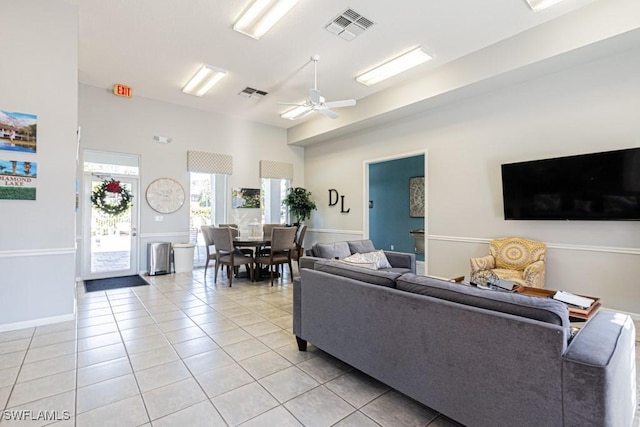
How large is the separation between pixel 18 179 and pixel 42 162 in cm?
28

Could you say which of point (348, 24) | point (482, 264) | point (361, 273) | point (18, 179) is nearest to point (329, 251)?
point (361, 273)

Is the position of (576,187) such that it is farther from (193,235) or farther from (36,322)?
(193,235)

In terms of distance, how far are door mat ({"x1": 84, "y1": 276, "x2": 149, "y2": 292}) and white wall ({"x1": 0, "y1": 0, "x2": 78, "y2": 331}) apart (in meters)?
1.65

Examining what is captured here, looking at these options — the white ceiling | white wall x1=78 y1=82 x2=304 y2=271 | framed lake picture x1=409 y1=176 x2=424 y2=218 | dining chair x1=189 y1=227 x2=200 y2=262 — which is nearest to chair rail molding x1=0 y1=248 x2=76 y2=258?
white wall x1=78 y1=82 x2=304 y2=271

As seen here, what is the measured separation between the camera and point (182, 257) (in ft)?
20.7

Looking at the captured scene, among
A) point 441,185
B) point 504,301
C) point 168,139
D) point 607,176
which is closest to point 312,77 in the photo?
point 441,185

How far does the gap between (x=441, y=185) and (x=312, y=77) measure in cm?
293

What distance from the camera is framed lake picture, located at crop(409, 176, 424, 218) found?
25.7 ft

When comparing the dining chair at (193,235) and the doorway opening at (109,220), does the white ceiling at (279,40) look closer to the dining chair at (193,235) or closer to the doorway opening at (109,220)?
the doorway opening at (109,220)

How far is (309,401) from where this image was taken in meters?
2.08

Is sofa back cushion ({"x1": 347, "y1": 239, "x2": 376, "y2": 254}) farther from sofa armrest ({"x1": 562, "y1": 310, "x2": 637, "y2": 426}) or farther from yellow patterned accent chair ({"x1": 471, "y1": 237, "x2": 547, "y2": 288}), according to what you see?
sofa armrest ({"x1": 562, "y1": 310, "x2": 637, "y2": 426})

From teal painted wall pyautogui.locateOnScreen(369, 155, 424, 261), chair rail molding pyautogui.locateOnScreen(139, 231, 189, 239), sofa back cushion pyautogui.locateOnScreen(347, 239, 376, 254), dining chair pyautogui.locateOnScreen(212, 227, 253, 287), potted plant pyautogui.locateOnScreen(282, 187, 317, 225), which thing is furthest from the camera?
teal painted wall pyautogui.locateOnScreen(369, 155, 424, 261)

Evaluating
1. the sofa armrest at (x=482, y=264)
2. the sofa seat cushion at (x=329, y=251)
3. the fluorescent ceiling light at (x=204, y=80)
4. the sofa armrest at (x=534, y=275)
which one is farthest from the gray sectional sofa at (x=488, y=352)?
the fluorescent ceiling light at (x=204, y=80)

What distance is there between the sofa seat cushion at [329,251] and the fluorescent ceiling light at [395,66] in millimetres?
2883
